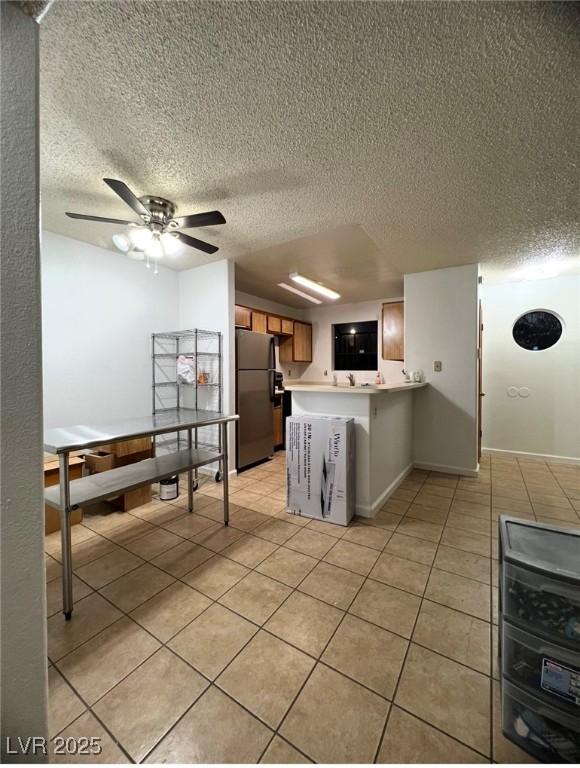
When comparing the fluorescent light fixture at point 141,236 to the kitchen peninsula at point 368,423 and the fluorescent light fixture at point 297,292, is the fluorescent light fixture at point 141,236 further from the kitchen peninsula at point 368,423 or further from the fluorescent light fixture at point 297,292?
the fluorescent light fixture at point 297,292

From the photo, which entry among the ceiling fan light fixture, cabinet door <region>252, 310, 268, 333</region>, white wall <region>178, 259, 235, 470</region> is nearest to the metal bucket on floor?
white wall <region>178, 259, 235, 470</region>

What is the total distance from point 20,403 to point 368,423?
7.16 ft

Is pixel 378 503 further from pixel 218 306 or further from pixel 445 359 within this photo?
pixel 218 306

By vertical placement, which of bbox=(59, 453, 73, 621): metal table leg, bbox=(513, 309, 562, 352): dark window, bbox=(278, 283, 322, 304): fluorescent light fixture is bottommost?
bbox=(59, 453, 73, 621): metal table leg

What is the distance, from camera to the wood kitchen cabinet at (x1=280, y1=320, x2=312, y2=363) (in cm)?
577

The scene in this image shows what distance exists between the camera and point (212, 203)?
2264 millimetres

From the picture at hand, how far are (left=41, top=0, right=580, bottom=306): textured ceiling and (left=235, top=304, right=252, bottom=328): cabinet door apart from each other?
5.73 feet

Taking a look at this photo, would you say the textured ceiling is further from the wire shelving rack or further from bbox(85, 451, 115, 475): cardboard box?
bbox(85, 451, 115, 475): cardboard box

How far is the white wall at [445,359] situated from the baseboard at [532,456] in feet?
3.75

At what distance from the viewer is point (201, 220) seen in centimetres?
193

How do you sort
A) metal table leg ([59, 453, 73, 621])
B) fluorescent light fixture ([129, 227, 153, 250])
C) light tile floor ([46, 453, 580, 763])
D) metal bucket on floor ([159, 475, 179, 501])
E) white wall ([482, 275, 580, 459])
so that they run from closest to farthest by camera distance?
light tile floor ([46, 453, 580, 763])
metal table leg ([59, 453, 73, 621])
fluorescent light fixture ([129, 227, 153, 250])
metal bucket on floor ([159, 475, 179, 501])
white wall ([482, 275, 580, 459])

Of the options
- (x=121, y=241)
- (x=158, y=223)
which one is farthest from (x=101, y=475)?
(x=158, y=223)

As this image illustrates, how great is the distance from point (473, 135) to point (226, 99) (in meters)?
1.29

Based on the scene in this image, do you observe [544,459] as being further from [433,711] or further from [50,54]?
[50,54]
